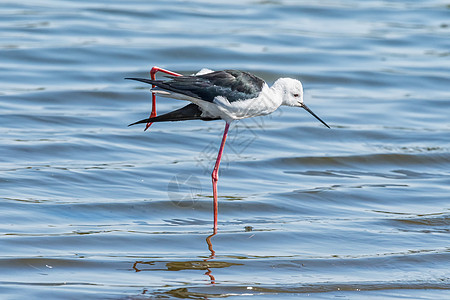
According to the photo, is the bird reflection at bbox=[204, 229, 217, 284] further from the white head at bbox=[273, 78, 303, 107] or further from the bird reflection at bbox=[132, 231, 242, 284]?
the white head at bbox=[273, 78, 303, 107]

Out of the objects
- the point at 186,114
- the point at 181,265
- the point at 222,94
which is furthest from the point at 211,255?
the point at 222,94

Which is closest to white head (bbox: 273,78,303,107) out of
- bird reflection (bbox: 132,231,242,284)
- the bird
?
the bird

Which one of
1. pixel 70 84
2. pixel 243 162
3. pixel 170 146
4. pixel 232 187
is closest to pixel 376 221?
pixel 232 187

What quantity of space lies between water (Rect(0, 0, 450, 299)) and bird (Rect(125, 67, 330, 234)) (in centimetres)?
122

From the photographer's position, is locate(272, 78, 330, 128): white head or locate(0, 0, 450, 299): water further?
locate(272, 78, 330, 128): white head

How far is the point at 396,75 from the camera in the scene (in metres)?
17.2

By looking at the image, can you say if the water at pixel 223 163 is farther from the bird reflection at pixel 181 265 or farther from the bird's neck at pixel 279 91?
the bird's neck at pixel 279 91

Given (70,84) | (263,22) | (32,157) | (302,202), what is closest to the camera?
(302,202)

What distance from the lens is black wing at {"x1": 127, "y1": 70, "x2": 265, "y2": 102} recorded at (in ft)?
25.6

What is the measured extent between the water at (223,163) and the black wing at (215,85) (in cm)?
142

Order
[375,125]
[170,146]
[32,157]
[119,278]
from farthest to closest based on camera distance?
[375,125] → [170,146] → [32,157] → [119,278]

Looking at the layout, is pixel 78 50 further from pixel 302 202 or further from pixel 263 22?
pixel 302 202

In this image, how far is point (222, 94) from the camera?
25.9ft

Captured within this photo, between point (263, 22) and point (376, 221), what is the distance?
12.2 meters
